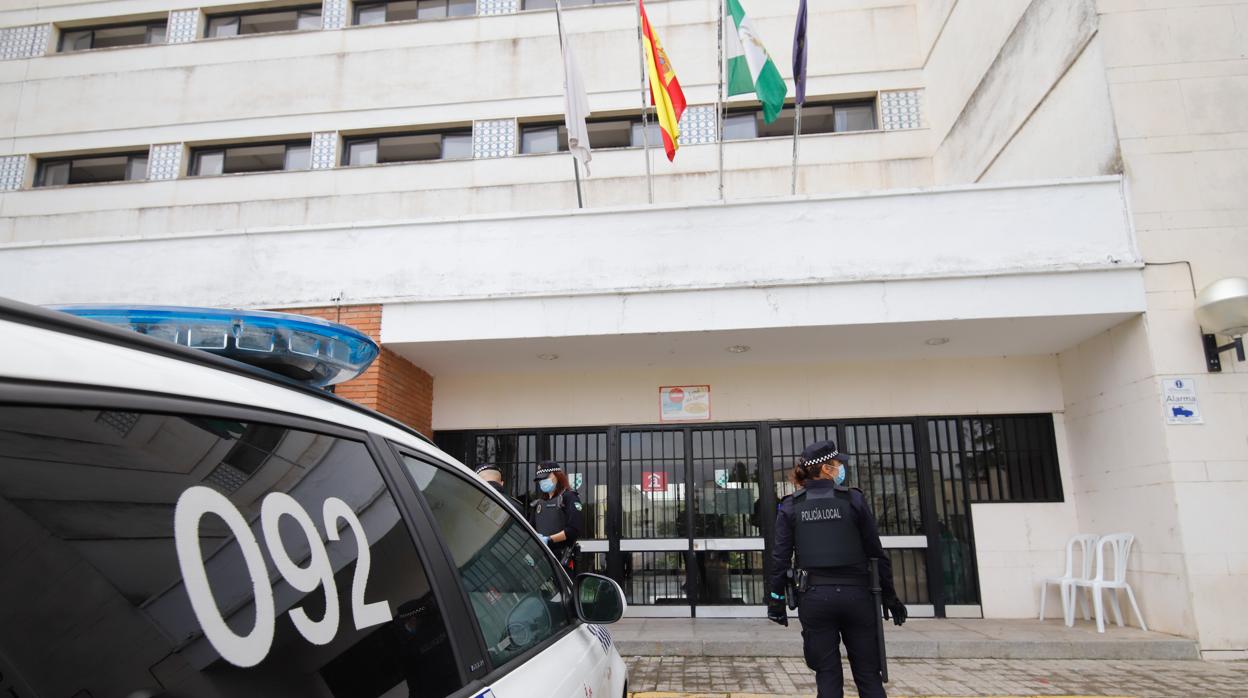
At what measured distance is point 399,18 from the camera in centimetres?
1370

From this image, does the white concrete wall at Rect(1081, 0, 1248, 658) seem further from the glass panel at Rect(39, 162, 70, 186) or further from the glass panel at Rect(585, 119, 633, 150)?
the glass panel at Rect(39, 162, 70, 186)

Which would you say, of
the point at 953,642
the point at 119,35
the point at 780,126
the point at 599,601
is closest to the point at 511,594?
the point at 599,601

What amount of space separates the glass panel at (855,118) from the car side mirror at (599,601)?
37.3ft

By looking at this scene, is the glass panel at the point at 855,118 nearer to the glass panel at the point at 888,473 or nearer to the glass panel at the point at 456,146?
the glass panel at the point at 888,473

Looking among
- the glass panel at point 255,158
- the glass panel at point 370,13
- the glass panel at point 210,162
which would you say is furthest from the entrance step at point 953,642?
the glass panel at point 370,13

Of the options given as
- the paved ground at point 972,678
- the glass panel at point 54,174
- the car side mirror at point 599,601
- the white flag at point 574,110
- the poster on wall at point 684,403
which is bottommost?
the paved ground at point 972,678

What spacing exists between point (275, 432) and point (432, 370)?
27.5ft

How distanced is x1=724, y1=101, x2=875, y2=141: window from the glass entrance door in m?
5.82

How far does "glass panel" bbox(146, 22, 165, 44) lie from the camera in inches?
558

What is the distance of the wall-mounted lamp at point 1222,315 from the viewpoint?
21.4 feet

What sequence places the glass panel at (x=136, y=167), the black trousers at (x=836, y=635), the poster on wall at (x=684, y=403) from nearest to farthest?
the black trousers at (x=836, y=635), the poster on wall at (x=684, y=403), the glass panel at (x=136, y=167)

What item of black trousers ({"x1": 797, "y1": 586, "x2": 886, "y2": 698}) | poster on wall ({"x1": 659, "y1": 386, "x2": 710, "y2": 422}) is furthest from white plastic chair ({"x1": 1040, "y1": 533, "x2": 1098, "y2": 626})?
black trousers ({"x1": 797, "y1": 586, "x2": 886, "y2": 698})

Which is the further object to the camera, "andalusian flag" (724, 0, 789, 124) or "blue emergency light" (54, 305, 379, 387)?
"andalusian flag" (724, 0, 789, 124)

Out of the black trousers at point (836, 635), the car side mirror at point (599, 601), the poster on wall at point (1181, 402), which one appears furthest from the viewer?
the poster on wall at point (1181, 402)
